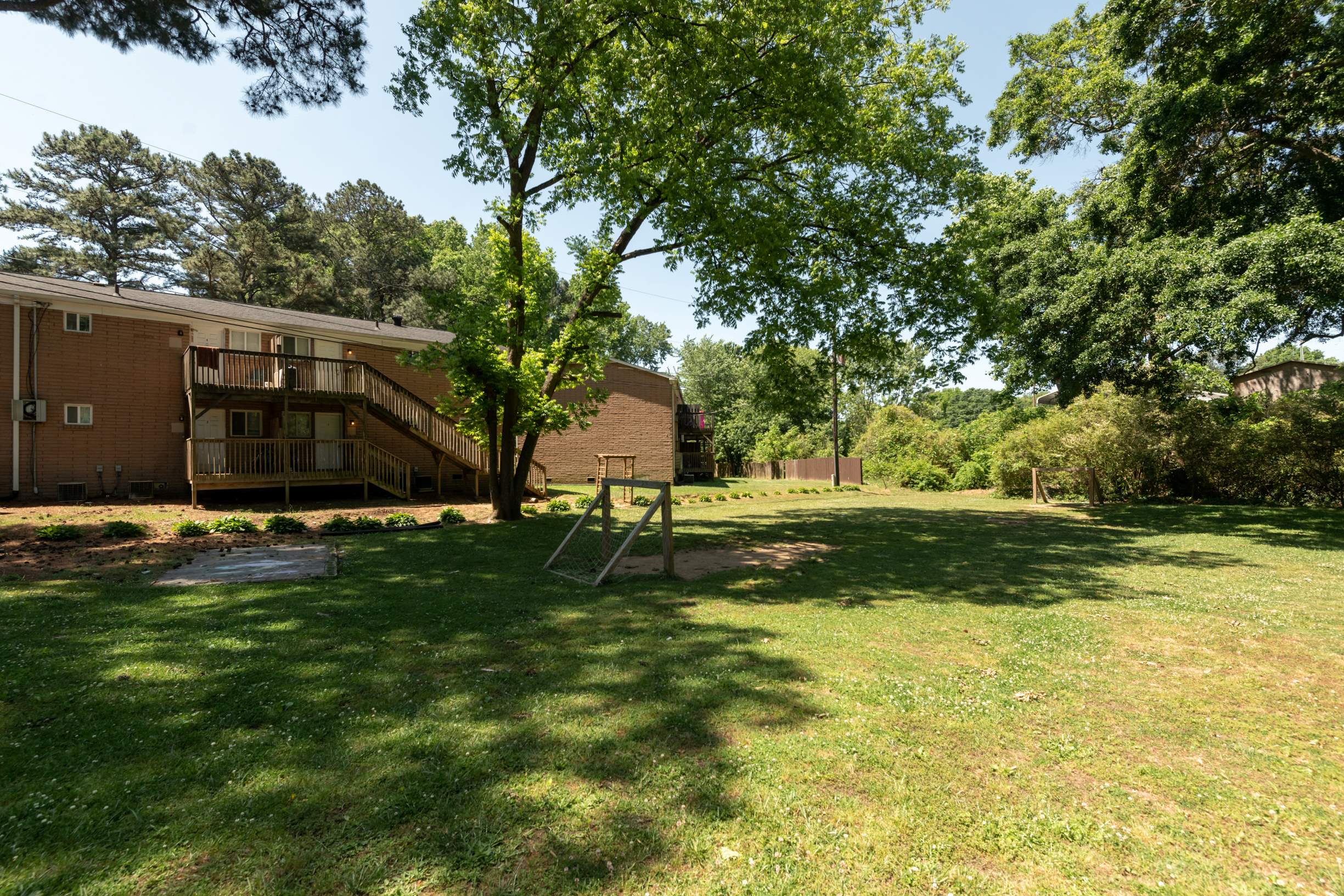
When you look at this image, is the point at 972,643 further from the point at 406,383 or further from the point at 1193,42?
the point at 406,383

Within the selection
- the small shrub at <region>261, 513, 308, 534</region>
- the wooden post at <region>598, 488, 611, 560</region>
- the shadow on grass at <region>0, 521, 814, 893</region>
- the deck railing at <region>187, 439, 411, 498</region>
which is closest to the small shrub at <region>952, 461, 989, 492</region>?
the wooden post at <region>598, 488, 611, 560</region>

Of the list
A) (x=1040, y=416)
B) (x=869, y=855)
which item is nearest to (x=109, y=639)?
(x=869, y=855)

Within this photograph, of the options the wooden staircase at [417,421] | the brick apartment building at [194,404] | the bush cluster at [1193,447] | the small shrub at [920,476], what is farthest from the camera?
the small shrub at [920,476]

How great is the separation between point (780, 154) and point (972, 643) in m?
13.0

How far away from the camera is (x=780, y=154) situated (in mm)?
14562

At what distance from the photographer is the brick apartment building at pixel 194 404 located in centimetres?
1548

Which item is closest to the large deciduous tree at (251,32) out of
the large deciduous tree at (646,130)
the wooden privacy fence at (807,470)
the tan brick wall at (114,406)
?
the large deciduous tree at (646,130)

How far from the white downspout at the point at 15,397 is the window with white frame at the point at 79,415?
96 cm

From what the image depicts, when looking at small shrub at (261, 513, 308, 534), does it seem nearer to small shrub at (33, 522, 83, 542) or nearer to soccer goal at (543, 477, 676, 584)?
small shrub at (33, 522, 83, 542)

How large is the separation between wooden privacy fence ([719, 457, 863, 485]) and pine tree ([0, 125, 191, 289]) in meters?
39.3

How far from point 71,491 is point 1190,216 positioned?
30.6 metres

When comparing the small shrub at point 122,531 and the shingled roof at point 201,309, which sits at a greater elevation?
the shingled roof at point 201,309

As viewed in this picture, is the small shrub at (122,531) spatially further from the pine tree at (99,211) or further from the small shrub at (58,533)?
the pine tree at (99,211)

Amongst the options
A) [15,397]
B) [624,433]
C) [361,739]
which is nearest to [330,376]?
[15,397]
